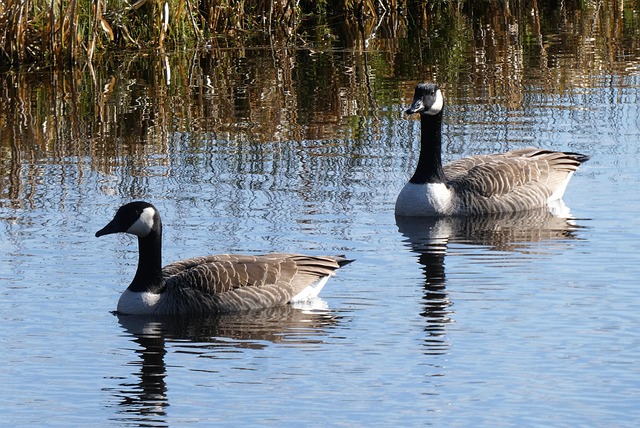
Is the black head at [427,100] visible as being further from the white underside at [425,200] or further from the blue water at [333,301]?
the blue water at [333,301]

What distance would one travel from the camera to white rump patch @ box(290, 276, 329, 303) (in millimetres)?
10789

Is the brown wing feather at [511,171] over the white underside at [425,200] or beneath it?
over

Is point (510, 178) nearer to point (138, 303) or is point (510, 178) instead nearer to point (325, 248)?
point (325, 248)

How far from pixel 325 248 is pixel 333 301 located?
50.0 inches

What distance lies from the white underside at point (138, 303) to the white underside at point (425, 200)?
372cm

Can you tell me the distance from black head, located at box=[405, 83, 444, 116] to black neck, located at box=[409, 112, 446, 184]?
0.10m

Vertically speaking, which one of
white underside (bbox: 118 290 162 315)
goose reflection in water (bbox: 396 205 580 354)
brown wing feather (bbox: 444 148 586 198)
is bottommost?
white underside (bbox: 118 290 162 315)

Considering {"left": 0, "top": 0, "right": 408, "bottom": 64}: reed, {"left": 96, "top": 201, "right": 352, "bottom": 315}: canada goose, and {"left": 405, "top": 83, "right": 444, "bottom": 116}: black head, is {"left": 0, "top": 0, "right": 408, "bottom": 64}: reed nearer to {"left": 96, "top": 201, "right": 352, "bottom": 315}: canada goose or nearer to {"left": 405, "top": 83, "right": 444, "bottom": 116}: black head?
{"left": 405, "top": 83, "right": 444, "bottom": 116}: black head

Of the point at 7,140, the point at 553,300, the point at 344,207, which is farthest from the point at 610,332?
the point at 7,140

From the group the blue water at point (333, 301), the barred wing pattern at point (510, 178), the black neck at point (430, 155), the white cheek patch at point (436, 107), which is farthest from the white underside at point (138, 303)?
the white cheek patch at point (436, 107)

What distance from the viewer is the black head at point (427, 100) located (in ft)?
45.8

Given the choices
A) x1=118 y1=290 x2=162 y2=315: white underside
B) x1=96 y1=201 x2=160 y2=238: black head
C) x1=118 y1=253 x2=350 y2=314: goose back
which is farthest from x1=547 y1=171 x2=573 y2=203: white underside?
x1=118 y1=290 x2=162 y2=315: white underside

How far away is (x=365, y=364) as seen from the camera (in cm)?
911

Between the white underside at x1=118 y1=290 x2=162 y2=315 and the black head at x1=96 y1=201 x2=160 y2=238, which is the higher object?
the black head at x1=96 y1=201 x2=160 y2=238
